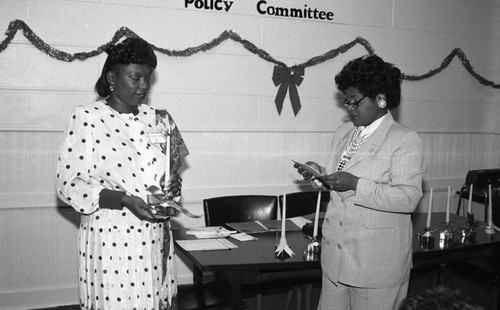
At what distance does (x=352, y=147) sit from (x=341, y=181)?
11.3 inches

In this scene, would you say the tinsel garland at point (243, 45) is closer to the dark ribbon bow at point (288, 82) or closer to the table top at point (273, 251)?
the dark ribbon bow at point (288, 82)

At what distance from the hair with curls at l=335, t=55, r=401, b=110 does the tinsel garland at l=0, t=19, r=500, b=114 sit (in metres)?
1.72

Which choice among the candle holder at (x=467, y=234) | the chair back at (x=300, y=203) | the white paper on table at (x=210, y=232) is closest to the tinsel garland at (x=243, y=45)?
the chair back at (x=300, y=203)

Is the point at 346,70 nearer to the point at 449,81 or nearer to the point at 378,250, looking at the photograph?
the point at 378,250

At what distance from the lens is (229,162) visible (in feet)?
17.2

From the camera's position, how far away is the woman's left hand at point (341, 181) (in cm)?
259

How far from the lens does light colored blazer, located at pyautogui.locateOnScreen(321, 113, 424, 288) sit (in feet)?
8.48

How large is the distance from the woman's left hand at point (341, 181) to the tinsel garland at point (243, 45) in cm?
182

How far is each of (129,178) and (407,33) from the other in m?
4.27

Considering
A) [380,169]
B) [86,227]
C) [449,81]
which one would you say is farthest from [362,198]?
[449,81]

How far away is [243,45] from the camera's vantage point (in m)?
5.17

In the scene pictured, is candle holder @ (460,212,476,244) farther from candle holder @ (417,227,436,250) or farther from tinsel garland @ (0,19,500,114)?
tinsel garland @ (0,19,500,114)

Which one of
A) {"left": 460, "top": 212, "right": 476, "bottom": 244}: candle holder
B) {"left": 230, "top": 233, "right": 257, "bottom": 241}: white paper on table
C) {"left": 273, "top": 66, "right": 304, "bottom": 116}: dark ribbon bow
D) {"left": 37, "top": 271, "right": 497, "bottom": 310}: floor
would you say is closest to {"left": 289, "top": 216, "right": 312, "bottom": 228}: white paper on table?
{"left": 230, "top": 233, "right": 257, "bottom": 241}: white paper on table

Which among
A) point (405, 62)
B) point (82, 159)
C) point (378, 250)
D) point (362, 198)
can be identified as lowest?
point (378, 250)
